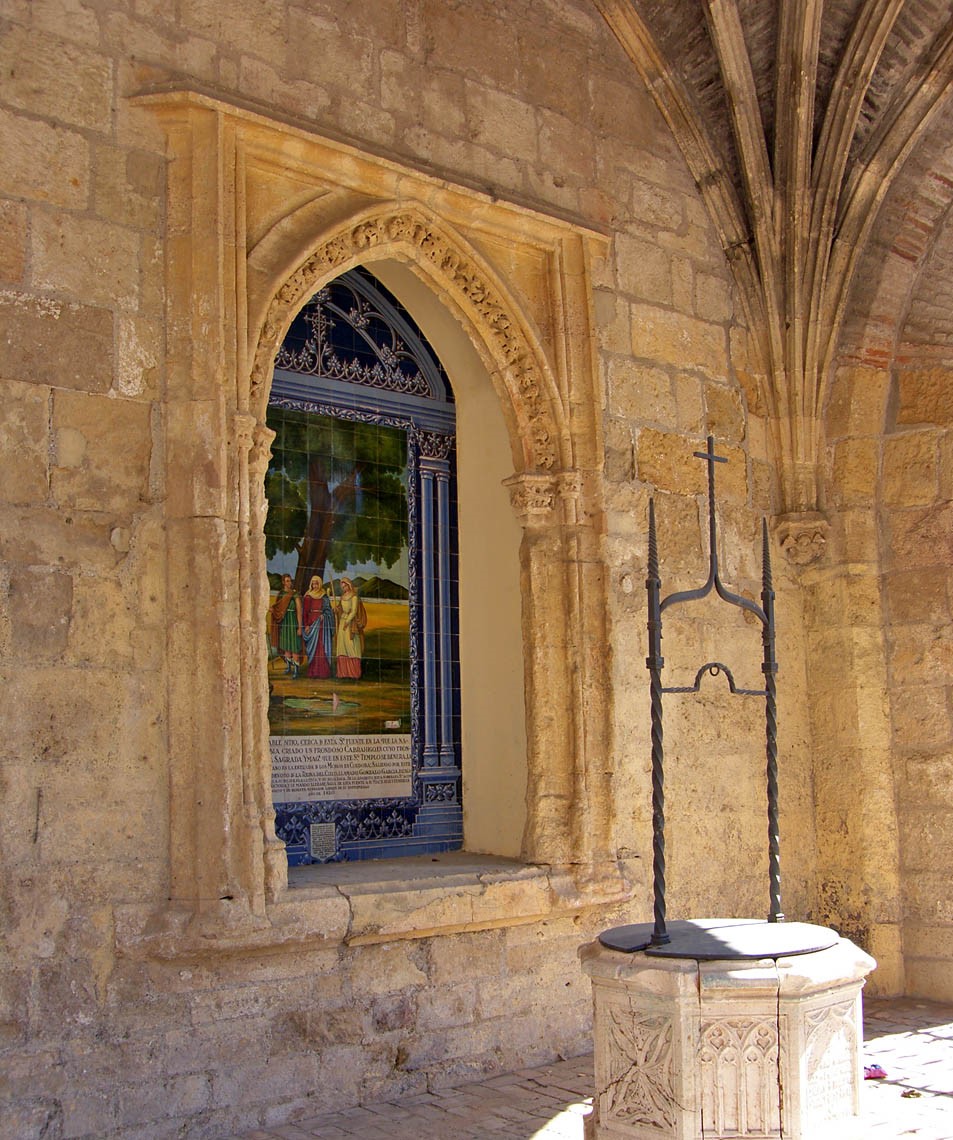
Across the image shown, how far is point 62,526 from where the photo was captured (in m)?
3.91

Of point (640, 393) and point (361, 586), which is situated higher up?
point (640, 393)

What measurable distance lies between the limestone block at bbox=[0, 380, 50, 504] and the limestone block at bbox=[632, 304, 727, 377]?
2739 mm

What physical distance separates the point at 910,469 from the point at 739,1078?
153 inches

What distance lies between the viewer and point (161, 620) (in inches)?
161

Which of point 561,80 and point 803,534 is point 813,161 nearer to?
point 561,80

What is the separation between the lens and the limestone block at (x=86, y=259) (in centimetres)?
397

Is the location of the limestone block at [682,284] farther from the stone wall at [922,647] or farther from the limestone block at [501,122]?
the stone wall at [922,647]

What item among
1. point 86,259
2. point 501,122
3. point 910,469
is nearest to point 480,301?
point 501,122

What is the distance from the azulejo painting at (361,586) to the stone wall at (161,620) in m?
0.85

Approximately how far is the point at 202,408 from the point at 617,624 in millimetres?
2050

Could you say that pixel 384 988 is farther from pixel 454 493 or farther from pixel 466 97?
pixel 466 97

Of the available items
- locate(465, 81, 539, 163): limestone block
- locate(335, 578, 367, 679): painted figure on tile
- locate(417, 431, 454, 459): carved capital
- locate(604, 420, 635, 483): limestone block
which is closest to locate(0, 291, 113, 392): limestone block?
locate(335, 578, 367, 679): painted figure on tile

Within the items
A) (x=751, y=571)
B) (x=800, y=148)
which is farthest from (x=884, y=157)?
(x=751, y=571)

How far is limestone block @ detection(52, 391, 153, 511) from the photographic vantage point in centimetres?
394
